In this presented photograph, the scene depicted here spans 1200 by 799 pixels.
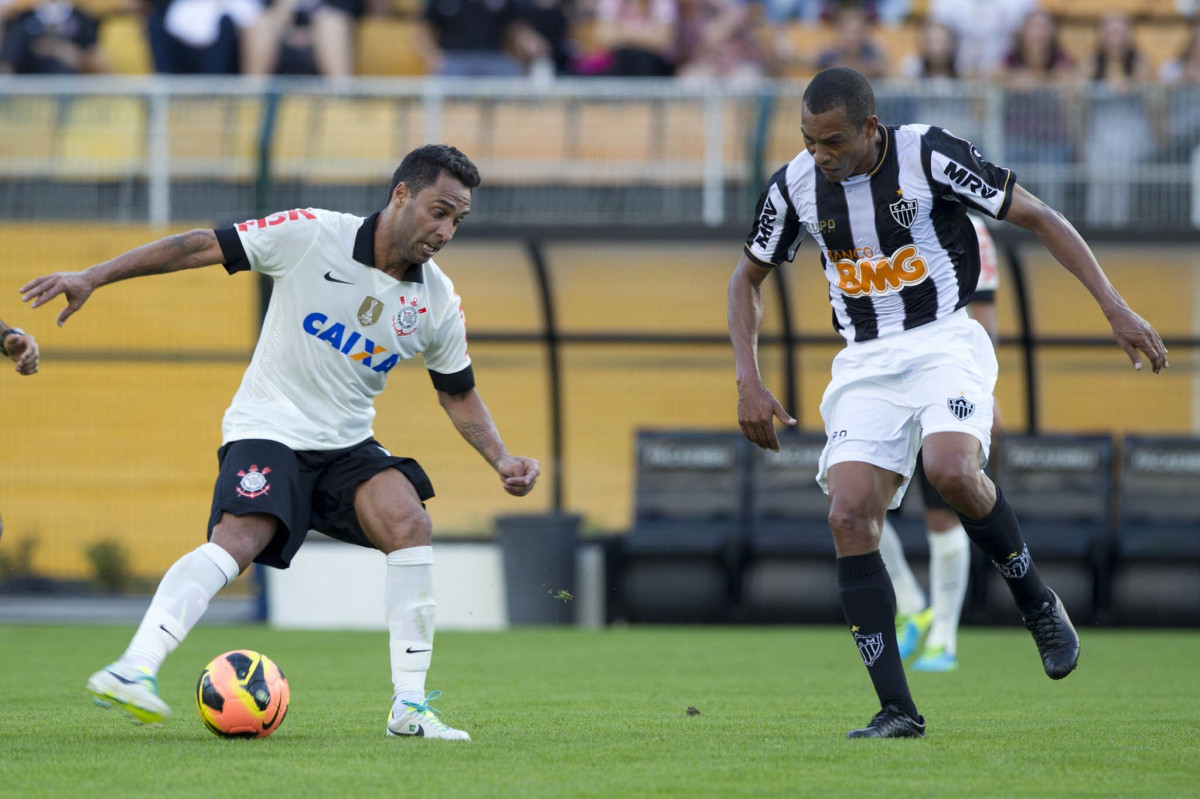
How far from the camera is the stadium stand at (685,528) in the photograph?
37.9ft

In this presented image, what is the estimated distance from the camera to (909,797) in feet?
12.5

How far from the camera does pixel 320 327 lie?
17.0ft

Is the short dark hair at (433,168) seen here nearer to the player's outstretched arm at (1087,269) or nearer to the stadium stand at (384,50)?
the player's outstretched arm at (1087,269)

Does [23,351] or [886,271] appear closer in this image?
[23,351]

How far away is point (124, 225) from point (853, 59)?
6.52 metres

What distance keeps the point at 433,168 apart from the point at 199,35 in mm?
10188

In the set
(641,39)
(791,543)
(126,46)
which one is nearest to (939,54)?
(641,39)

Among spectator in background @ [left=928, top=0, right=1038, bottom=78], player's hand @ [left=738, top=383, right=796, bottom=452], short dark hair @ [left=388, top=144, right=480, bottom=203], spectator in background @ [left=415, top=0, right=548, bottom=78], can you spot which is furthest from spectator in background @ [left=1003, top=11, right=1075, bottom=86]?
short dark hair @ [left=388, top=144, right=480, bottom=203]

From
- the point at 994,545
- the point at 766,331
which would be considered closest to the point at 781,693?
the point at 994,545

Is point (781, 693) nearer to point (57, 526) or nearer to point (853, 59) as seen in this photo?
point (57, 526)

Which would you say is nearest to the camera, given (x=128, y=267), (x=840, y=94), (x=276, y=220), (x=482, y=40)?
(x=128, y=267)

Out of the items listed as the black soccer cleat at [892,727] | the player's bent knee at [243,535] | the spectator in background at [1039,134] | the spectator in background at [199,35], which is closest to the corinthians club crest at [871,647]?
the black soccer cleat at [892,727]

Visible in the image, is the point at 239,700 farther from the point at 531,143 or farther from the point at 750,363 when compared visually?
the point at 531,143

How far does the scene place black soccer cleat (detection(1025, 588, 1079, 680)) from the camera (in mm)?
5250
